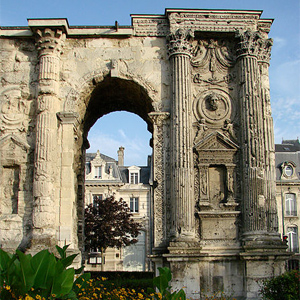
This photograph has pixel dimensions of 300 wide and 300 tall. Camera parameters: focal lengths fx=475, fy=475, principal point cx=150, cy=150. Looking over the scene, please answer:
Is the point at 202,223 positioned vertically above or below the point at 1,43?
below

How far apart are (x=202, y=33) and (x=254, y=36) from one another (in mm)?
1734

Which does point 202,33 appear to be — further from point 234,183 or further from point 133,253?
point 133,253

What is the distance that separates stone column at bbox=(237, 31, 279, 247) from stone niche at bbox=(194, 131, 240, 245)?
37 centimetres

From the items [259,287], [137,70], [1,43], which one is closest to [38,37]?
[1,43]

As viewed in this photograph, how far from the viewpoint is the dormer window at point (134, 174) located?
41750 millimetres

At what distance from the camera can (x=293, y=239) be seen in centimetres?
3659

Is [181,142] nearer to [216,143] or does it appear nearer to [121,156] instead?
[216,143]

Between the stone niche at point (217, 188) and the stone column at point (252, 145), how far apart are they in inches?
14.7

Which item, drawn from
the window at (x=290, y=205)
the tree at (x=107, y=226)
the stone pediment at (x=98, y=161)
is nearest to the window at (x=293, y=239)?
the window at (x=290, y=205)

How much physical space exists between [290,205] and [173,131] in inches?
963

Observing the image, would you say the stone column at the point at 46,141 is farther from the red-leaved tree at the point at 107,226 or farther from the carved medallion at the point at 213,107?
the red-leaved tree at the point at 107,226

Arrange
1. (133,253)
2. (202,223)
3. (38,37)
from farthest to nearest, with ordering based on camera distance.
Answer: (133,253) < (38,37) < (202,223)

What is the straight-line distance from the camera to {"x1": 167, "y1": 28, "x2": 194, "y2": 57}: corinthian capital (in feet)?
51.0

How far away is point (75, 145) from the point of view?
1606 centimetres
